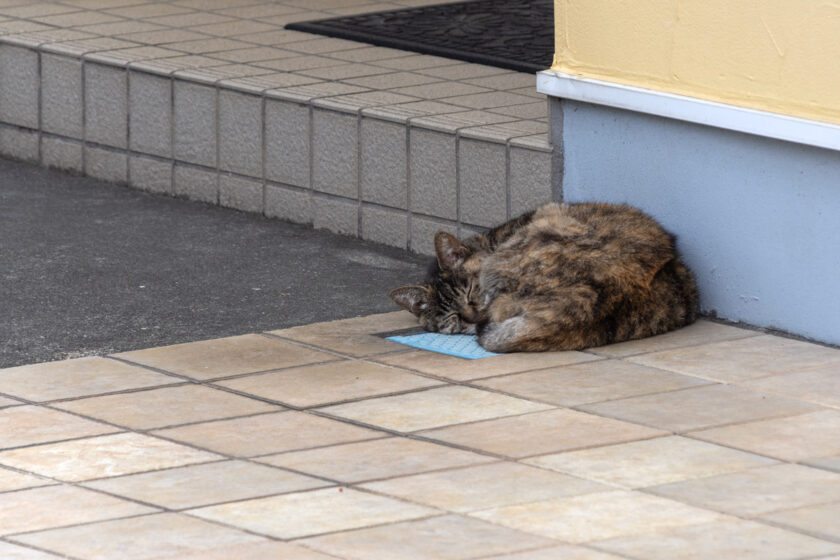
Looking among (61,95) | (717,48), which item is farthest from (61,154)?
(717,48)

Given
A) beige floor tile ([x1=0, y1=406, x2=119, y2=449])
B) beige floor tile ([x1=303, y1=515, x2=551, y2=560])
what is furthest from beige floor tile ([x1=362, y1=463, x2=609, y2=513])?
beige floor tile ([x1=0, y1=406, x2=119, y2=449])

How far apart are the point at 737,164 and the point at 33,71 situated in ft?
13.0

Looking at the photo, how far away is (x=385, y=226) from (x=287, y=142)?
642mm

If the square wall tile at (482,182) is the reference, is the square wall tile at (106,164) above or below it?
below

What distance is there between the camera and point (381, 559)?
3746mm

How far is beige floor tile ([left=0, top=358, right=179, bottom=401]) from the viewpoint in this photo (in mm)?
5102

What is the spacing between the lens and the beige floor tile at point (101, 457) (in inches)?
174

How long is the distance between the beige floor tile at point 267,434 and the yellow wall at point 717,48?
192 cm

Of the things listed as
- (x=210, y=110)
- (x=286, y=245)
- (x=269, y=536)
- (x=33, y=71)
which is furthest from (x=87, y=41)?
(x=269, y=536)

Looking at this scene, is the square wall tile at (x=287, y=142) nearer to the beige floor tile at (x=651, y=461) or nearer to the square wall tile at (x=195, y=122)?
the square wall tile at (x=195, y=122)

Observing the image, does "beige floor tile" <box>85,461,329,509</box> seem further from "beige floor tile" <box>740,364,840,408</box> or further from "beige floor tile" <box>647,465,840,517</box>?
"beige floor tile" <box>740,364,840,408</box>

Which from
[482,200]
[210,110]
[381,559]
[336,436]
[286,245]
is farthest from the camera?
[210,110]

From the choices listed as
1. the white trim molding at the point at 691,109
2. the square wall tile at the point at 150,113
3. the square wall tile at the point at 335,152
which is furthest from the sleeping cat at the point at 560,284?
the square wall tile at the point at 150,113

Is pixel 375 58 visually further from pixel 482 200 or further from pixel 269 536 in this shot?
pixel 269 536
